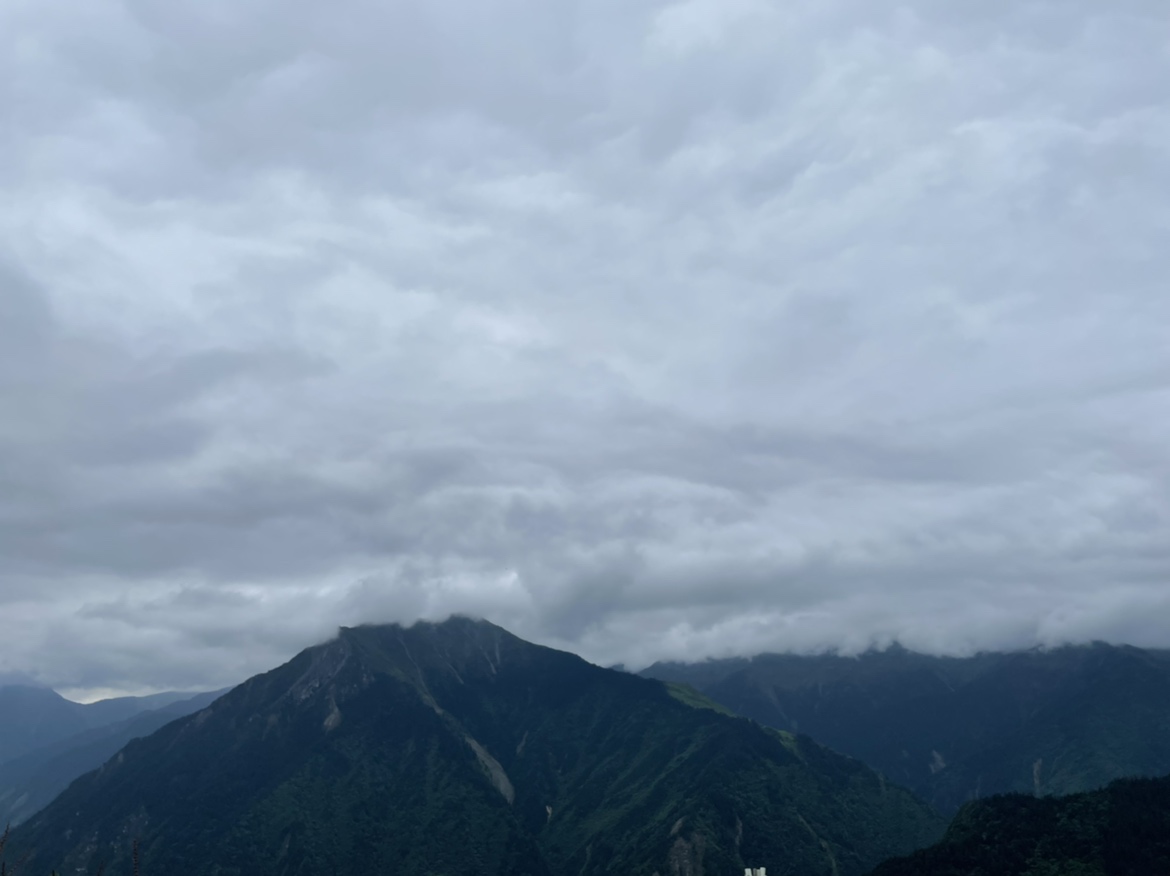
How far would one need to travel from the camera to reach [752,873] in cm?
15825

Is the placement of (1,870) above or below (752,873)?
above

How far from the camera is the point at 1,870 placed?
54.7 meters

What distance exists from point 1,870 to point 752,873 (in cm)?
12576

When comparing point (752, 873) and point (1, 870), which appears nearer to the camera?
point (1, 870)
